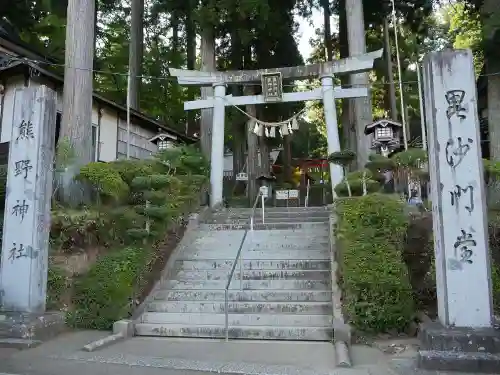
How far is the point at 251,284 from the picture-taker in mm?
8469

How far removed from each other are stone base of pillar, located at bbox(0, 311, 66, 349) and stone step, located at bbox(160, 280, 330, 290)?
7.06 feet

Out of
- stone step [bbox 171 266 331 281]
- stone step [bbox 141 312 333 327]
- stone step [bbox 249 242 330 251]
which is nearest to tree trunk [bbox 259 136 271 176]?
stone step [bbox 249 242 330 251]

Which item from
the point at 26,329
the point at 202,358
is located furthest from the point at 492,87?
the point at 26,329

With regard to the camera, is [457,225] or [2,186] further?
[2,186]

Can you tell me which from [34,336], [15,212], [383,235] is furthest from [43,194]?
[383,235]

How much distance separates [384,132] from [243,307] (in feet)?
27.5

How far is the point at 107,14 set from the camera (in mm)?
23656

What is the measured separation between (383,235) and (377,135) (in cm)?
711

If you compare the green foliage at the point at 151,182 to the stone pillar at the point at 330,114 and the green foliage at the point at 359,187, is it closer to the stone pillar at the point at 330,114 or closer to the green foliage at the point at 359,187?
the green foliage at the point at 359,187

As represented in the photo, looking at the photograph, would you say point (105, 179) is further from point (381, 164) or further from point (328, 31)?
point (328, 31)

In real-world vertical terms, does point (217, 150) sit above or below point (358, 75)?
below

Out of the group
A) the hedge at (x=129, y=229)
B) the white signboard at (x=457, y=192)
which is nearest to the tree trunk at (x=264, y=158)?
the hedge at (x=129, y=229)

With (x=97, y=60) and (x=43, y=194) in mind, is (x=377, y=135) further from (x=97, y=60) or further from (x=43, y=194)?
(x=97, y=60)

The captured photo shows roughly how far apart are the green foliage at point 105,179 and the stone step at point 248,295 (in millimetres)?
2573
